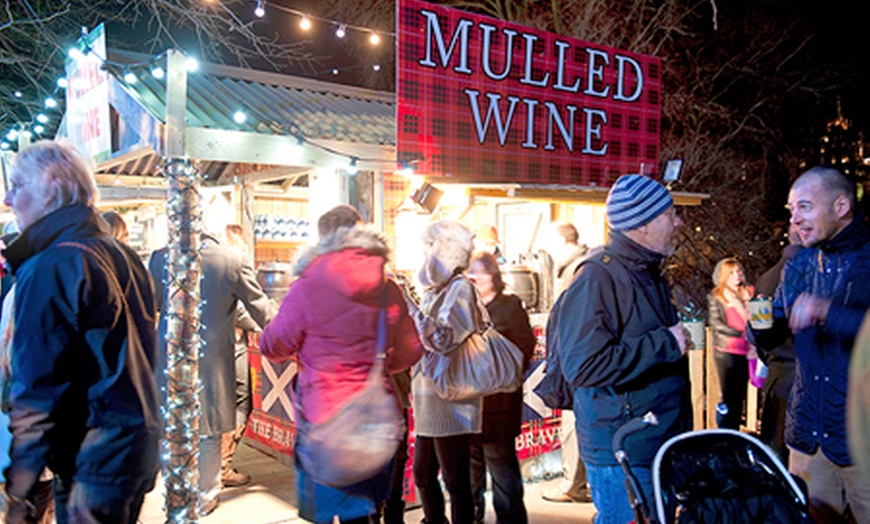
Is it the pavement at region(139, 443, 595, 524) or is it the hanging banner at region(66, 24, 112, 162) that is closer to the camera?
the pavement at region(139, 443, 595, 524)

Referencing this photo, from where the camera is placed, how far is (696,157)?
1506 cm

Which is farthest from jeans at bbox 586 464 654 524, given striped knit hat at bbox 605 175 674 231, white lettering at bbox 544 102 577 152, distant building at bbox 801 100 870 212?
distant building at bbox 801 100 870 212

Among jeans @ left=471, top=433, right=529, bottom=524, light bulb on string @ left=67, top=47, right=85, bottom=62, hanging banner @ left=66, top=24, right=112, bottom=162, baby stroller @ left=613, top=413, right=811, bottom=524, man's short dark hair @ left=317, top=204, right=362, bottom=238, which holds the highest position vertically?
light bulb on string @ left=67, top=47, right=85, bottom=62

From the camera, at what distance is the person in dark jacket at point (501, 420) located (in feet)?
14.6

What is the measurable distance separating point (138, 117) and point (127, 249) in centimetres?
333

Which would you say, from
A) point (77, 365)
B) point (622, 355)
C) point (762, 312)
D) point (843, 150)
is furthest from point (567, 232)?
point (843, 150)

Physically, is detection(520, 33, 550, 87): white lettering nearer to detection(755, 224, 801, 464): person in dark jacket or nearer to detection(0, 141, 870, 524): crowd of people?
detection(755, 224, 801, 464): person in dark jacket

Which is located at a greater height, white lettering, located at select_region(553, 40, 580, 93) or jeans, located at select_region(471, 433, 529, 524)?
white lettering, located at select_region(553, 40, 580, 93)

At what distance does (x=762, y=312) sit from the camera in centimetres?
335

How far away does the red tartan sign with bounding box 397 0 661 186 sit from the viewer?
7207 millimetres

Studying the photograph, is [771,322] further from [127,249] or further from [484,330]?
[127,249]

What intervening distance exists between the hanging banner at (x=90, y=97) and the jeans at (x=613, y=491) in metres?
4.97

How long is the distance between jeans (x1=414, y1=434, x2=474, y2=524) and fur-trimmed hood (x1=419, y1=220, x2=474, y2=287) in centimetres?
98

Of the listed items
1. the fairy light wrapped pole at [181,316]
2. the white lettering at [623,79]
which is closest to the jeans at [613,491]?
the fairy light wrapped pole at [181,316]
